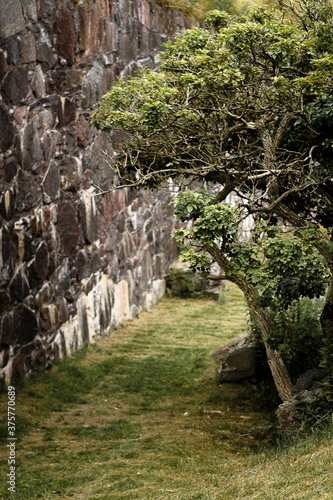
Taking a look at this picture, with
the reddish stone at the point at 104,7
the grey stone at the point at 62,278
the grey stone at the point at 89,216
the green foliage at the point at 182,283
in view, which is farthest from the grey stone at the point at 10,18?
the green foliage at the point at 182,283

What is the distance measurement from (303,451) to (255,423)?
2192 mm

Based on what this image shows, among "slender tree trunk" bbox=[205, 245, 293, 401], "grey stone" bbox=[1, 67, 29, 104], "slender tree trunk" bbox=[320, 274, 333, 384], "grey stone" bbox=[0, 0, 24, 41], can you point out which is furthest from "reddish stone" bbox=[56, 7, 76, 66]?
A: "slender tree trunk" bbox=[320, 274, 333, 384]

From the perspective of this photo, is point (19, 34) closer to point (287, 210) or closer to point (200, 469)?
point (287, 210)

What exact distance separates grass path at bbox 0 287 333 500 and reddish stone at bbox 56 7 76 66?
4.96m

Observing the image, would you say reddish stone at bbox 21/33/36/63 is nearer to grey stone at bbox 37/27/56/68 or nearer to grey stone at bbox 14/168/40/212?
grey stone at bbox 37/27/56/68

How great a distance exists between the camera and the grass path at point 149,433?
15.9 ft

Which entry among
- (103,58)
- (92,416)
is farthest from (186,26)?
(92,416)

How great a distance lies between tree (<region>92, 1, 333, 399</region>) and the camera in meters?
5.80

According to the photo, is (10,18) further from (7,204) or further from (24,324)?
(24,324)

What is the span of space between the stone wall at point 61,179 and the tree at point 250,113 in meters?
1.81

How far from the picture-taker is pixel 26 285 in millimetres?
8242

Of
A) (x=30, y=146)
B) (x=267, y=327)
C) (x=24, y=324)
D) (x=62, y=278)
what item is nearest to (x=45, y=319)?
(x=24, y=324)

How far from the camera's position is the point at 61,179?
30.3 feet

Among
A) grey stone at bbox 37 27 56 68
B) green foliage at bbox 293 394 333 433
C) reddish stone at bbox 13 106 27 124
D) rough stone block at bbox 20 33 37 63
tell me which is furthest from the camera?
grey stone at bbox 37 27 56 68
